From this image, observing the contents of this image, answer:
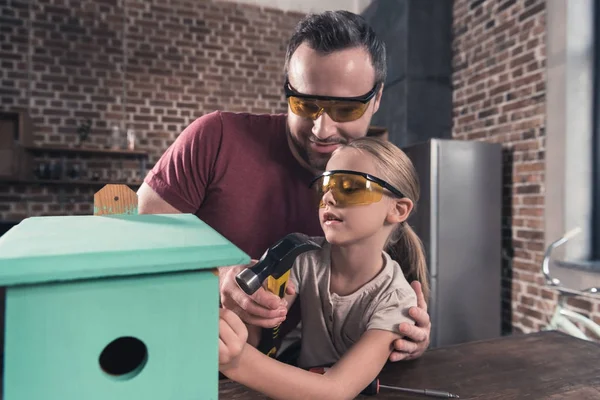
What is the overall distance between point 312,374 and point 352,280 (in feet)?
1.14

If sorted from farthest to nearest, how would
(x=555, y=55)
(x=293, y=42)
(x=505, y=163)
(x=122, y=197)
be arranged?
(x=505, y=163) → (x=555, y=55) → (x=293, y=42) → (x=122, y=197)

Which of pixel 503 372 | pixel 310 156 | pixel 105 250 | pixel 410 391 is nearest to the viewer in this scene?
pixel 105 250

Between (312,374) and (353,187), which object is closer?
(312,374)

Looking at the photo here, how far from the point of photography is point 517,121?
3.20 m

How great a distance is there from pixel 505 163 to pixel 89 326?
11.5 feet

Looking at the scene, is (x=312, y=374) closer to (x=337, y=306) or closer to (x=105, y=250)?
(x=337, y=306)

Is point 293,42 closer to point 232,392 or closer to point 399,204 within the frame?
point 399,204

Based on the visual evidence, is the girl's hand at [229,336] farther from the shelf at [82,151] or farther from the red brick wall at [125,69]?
the red brick wall at [125,69]

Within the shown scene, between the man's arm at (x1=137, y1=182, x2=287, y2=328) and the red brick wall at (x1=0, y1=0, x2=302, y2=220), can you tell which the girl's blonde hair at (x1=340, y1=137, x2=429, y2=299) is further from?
the red brick wall at (x1=0, y1=0, x2=302, y2=220)

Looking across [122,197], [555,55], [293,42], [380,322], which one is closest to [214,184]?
[293,42]

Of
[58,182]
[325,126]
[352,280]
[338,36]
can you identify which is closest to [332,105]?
[325,126]

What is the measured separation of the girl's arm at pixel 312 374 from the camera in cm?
71

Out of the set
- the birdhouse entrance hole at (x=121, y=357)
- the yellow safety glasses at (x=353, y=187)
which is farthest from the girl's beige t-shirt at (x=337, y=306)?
the birdhouse entrance hole at (x=121, y=357)

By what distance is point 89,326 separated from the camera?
1.55ft
